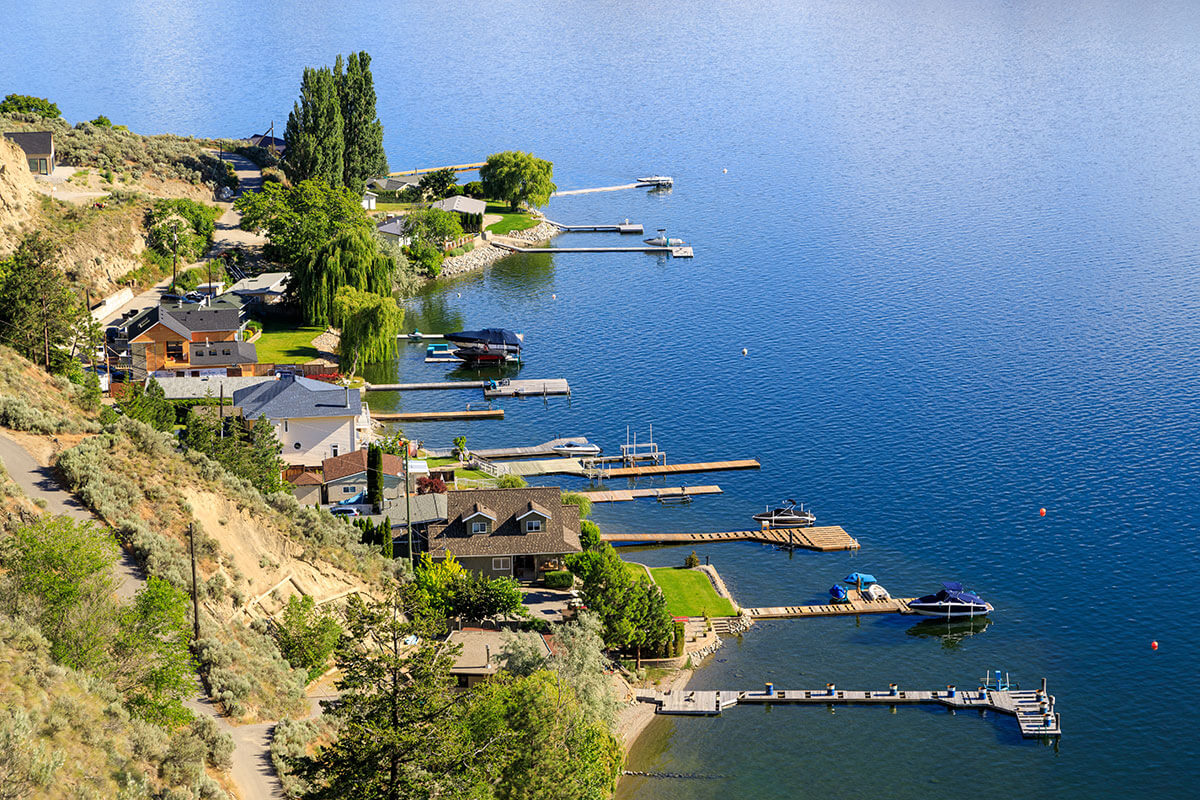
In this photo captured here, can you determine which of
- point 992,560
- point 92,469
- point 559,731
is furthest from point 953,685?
point 92,469

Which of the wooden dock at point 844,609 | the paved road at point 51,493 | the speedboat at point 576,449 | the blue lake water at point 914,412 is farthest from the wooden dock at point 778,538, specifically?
the paved road at point 51,493

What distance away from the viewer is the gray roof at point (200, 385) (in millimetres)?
84250

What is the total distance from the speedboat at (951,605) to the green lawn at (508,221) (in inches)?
3471

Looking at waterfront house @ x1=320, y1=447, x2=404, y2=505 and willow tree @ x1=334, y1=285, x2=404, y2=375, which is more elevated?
willow tree @ x1=334, y1=285, x2=404, y2=375

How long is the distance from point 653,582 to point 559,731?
24.7 meters

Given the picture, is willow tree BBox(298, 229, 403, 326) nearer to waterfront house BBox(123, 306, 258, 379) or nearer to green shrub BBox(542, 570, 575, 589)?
waterfront house BBox(123, 306, 258, 379)

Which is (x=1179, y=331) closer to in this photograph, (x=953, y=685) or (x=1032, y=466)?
(x=1032, y=466)

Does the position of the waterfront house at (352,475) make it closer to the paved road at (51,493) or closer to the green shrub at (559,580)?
the green shrub at (559,580)

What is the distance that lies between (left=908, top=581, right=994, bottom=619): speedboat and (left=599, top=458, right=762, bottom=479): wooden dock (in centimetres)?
1982

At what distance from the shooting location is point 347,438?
7806 centimetres

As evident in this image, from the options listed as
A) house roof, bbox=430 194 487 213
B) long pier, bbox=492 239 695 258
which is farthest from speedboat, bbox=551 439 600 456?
house roof, bbox=430 194 487 213

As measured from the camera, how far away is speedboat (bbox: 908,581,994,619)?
2518 inches

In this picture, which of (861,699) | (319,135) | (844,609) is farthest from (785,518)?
(319,135)

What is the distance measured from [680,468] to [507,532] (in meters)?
20.6
